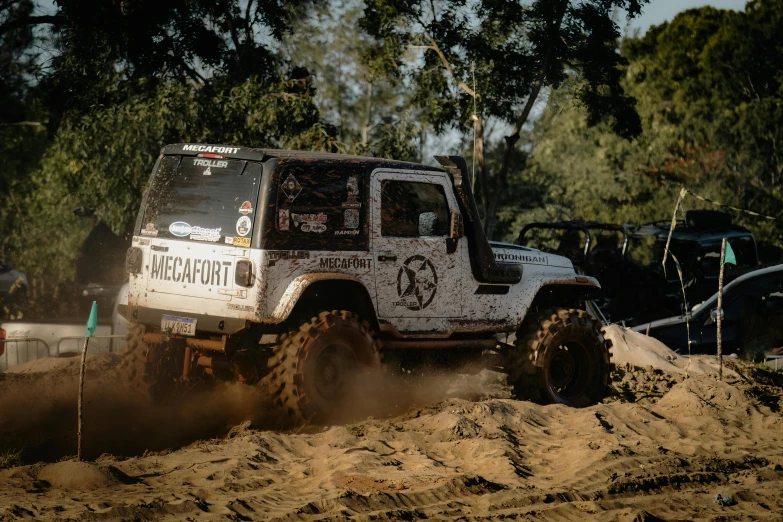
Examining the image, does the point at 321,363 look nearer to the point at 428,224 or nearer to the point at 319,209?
the point at 319,209

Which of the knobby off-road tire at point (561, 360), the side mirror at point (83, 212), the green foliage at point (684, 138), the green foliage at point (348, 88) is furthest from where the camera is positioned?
the green foliage at point (348, 88)

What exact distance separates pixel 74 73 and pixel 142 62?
1155 millimetres

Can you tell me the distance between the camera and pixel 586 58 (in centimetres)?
1714

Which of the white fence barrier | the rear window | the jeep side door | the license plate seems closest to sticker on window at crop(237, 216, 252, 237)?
the rear window

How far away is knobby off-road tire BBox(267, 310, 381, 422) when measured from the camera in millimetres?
7359

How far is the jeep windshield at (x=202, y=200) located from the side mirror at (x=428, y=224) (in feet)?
5.23

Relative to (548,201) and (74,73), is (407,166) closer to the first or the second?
(74,73)

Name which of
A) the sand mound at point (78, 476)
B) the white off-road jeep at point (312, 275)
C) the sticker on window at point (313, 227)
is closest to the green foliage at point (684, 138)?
the white off-road jeep at point (312, 275)

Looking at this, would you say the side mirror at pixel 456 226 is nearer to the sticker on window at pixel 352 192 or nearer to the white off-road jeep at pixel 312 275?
the white off-road jeep at pixel 312 275

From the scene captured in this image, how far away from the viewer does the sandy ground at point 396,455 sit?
556 centimetres

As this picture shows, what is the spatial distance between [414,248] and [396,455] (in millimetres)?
2089

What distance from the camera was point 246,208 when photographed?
743cm

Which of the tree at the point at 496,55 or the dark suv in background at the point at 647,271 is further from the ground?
the tree at the point at 496,55

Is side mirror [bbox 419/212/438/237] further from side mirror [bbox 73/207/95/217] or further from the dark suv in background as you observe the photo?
side mirror [bbox 73/207/95/217]
